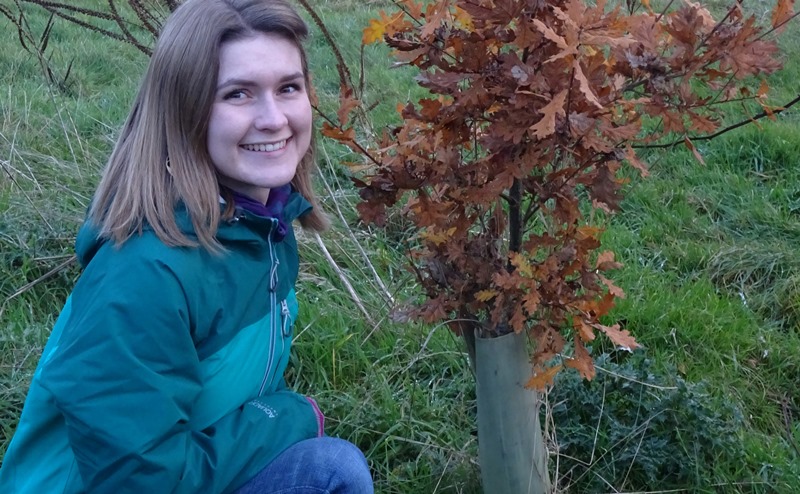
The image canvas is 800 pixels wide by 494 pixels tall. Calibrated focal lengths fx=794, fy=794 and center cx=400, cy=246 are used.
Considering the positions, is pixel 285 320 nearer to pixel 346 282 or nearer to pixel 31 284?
pixel 346 282

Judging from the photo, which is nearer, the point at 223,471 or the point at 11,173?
the point at 223,471

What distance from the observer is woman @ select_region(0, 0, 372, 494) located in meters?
1.48

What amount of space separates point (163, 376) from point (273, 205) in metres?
0.57

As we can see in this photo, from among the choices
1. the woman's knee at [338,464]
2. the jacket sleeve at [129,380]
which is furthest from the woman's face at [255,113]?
the woman's knee at [338,464]

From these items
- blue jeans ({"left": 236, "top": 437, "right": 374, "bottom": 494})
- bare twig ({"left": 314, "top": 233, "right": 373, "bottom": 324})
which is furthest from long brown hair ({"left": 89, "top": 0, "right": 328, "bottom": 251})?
bare twig ({"left": 314, "top": 233, "right": 373, "bottom": 324})

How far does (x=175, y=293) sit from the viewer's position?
1559 mm

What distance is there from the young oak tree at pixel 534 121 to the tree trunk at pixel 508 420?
0.19 ft

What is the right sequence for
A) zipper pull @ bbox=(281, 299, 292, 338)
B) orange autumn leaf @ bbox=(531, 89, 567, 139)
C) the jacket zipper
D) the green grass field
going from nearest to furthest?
orange autumn leaf @ bbox=(531, 89, 567, 139) < the jacket zipper < zipper pull @ bbox=(281, 299, 292, 338) < the green grass field

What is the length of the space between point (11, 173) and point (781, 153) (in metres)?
4.09

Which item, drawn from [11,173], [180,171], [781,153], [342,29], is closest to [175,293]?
[180,171]

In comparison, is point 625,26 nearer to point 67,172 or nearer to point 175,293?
point 175,293

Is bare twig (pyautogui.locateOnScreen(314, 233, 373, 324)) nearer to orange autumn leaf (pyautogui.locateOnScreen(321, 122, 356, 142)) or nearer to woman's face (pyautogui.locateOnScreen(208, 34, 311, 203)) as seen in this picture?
woman's face (pyautogui.locateOnScreen(208, 34, 311, 203))

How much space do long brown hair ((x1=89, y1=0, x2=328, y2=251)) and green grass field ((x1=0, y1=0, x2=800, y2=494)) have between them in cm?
55

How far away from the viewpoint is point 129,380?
1.47 m
